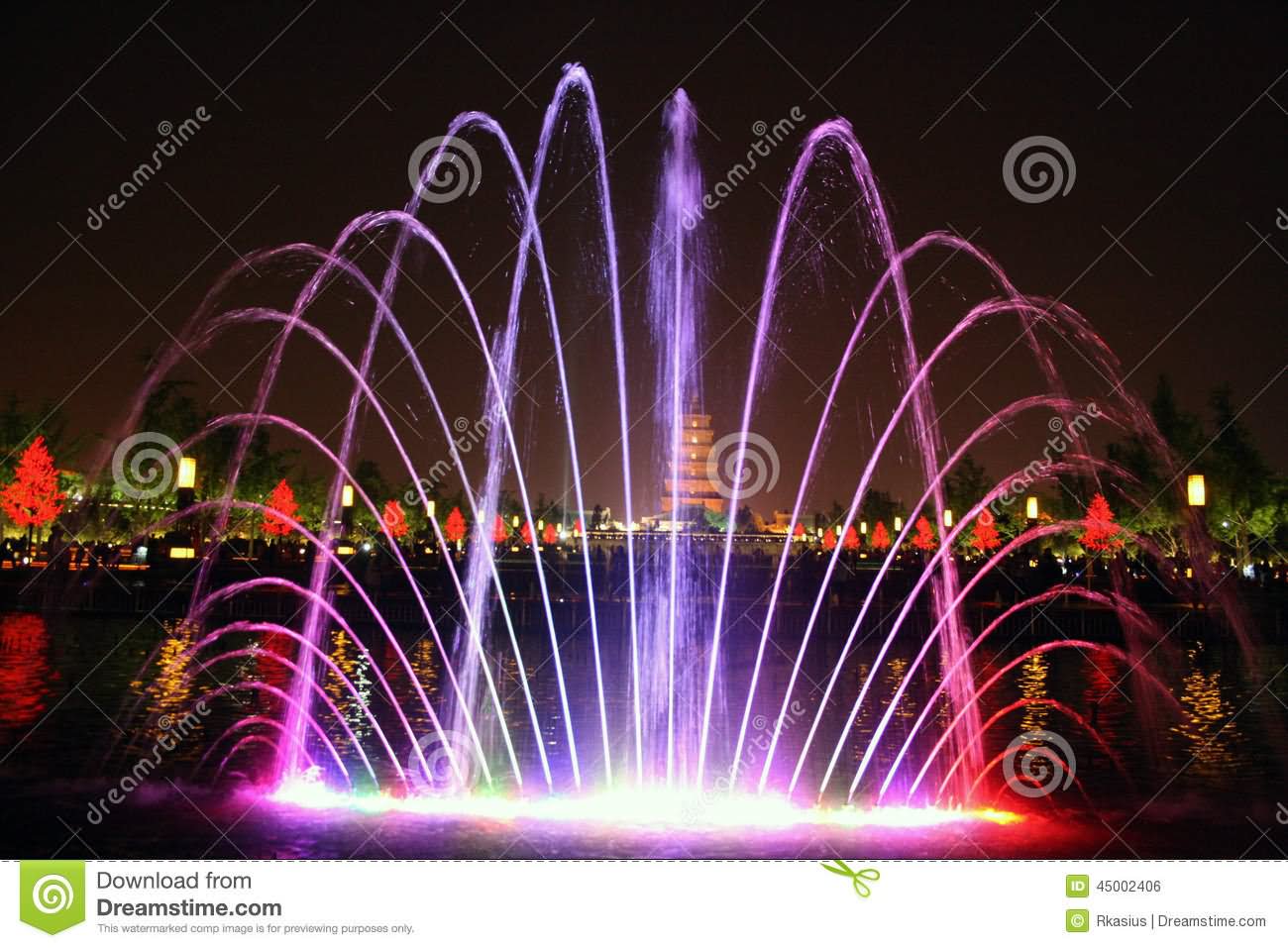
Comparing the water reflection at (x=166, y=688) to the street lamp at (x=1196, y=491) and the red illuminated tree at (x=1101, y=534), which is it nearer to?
the street lamp at (x=1196, y=491)

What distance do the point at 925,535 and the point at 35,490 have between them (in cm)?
7337

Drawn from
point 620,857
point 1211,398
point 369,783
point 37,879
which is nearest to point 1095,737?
point 620,857

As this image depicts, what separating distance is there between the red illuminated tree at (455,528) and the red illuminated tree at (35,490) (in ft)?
174

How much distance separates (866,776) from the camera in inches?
475

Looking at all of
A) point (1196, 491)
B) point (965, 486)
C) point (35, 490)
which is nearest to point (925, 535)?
point (965, 486)

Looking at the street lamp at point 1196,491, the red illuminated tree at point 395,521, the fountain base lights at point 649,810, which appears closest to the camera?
the fountain base lights at point 649,810

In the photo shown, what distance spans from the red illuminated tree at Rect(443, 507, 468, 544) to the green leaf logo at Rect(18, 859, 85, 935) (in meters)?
100

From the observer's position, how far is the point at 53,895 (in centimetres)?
732

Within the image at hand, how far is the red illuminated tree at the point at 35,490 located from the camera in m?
52.6

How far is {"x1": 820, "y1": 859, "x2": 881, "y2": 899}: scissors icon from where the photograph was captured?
25.0 ft

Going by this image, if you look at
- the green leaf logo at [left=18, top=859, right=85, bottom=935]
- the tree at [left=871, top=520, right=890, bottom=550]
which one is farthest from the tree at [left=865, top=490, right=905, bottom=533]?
the green leaf logo at [left=18, top=859, right=85, bottom=935]

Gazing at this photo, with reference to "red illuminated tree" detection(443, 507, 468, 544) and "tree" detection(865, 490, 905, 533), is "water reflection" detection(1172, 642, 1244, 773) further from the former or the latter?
"tree" detection(865, 490, 905, 533)

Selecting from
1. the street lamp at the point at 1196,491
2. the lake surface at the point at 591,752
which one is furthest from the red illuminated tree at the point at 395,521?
the street lamp at the point at 1196,491

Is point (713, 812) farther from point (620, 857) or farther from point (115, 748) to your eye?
point (115, 748)
